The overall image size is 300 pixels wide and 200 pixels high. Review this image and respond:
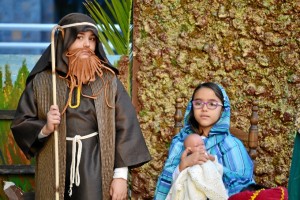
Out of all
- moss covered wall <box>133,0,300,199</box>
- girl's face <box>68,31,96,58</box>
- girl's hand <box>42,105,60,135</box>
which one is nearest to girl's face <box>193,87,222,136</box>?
girl's face <box>68,31,96,58</box>

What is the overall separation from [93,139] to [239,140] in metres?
1.00

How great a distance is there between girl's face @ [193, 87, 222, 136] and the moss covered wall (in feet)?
4.34

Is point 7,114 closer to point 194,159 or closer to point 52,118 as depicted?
point 52,118

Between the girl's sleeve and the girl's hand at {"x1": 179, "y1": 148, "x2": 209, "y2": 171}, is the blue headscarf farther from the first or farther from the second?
the girl's hand at {"x1": 179, "y1": 148, "x2": 209, "y2": 171}

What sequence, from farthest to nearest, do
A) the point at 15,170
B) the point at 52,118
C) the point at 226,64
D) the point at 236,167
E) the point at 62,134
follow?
the point at 15,170 < the point at 226,64 < the point at 236,167 < the point at 62,134 < the point at 52,118

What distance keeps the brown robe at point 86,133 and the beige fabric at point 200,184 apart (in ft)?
1.06

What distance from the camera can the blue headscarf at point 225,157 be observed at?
5.83m

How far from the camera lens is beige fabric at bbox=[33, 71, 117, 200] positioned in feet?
18.9

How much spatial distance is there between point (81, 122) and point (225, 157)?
0.95 metres

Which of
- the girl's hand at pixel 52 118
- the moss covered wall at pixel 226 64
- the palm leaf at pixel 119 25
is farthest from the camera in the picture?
the palm leaf at pixel 119 25

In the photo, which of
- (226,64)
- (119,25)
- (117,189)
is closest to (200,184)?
(117,189)

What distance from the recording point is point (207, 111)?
5.93 metres

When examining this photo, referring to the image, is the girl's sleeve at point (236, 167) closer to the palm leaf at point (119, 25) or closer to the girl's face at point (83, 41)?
the girl's face at point (83, 41)

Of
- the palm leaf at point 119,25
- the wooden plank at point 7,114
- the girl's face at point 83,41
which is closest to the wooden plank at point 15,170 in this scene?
the wooden plank at point 7,114
